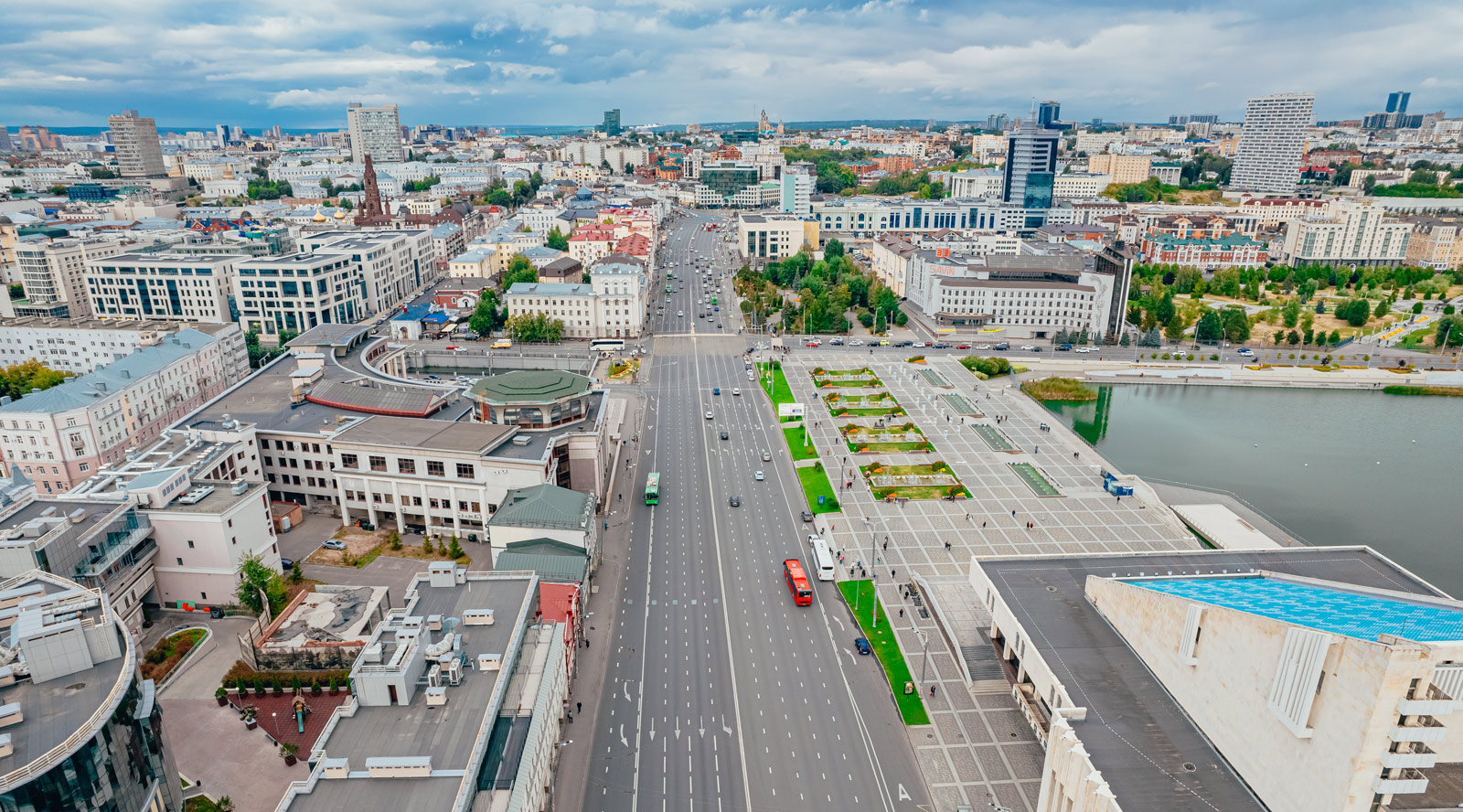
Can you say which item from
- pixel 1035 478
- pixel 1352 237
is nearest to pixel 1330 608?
pixel 1035 478

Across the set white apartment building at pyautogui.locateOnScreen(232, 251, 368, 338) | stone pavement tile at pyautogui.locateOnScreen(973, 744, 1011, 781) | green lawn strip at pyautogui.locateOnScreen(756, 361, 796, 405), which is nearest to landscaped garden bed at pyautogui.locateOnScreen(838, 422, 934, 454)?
green lawn strip at pyautogui.locateOnScreen(756, 361, 796, 405)

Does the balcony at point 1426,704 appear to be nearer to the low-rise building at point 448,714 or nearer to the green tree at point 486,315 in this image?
the low-rise building at point 448,714

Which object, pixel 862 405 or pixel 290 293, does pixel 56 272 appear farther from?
pixel 862 405

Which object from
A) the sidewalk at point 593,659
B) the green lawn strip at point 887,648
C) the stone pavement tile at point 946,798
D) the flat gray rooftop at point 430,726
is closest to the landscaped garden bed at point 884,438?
the sidewalk at point 593,659

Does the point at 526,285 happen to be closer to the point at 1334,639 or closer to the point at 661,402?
the point at 661,402

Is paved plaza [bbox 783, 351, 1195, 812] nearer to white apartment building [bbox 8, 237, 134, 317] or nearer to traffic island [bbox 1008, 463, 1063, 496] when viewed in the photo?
traffic island [bbox 1008, 463, 1063, 496]
